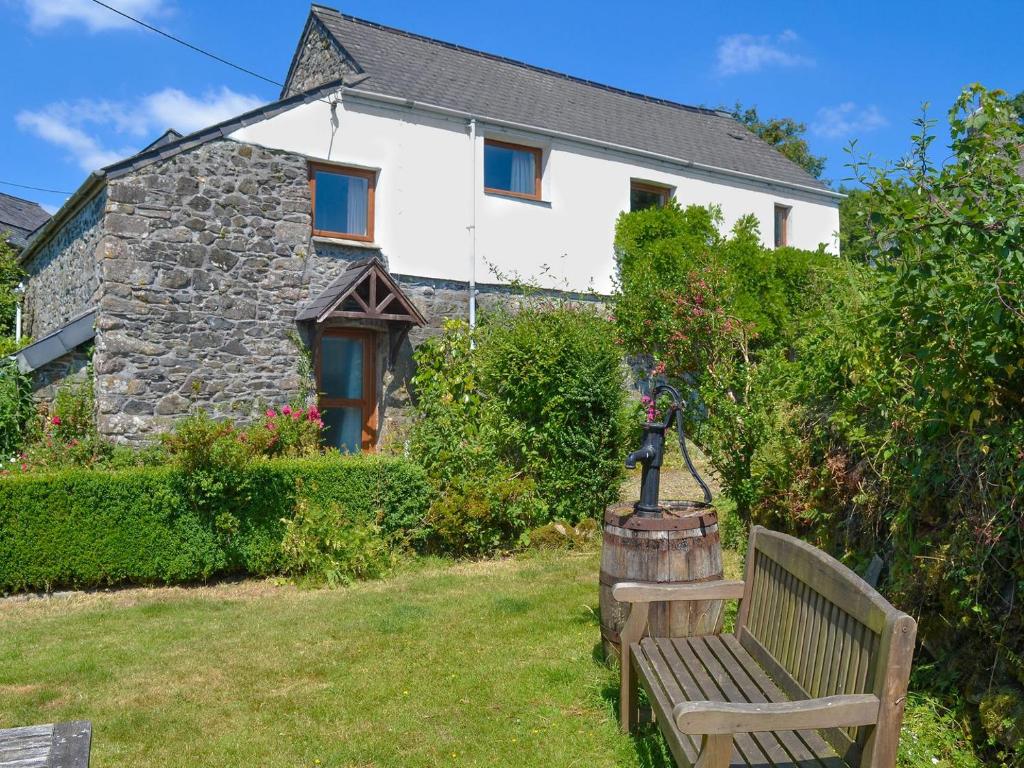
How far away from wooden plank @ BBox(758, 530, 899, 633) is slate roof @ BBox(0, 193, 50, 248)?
Result: 2022cm

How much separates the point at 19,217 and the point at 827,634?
25.4 metres

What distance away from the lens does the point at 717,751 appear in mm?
2959

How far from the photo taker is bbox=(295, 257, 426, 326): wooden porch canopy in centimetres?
1088

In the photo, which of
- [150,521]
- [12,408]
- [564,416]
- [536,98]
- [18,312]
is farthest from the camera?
[18,312]

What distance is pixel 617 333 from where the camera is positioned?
13.8m

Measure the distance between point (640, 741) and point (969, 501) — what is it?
212cm

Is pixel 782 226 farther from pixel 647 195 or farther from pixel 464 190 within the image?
pixel 464 190

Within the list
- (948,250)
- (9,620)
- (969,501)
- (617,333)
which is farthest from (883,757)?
(617,333)

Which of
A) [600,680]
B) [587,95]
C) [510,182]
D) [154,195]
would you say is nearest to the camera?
[600,680]

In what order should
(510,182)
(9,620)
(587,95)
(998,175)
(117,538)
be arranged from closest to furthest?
1. (998,175)
2. (9,620)
3. (117,538)
4. (510,182)
5. (587,95)

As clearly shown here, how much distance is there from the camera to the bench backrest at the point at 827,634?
9.27 ft

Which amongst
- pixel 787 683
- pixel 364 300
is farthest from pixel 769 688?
pixel 364 300

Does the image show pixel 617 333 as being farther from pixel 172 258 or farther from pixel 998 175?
pixel 998 175

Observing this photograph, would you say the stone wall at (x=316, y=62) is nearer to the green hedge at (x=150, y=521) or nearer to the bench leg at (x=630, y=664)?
the green hedge at (x=150, y=521)
